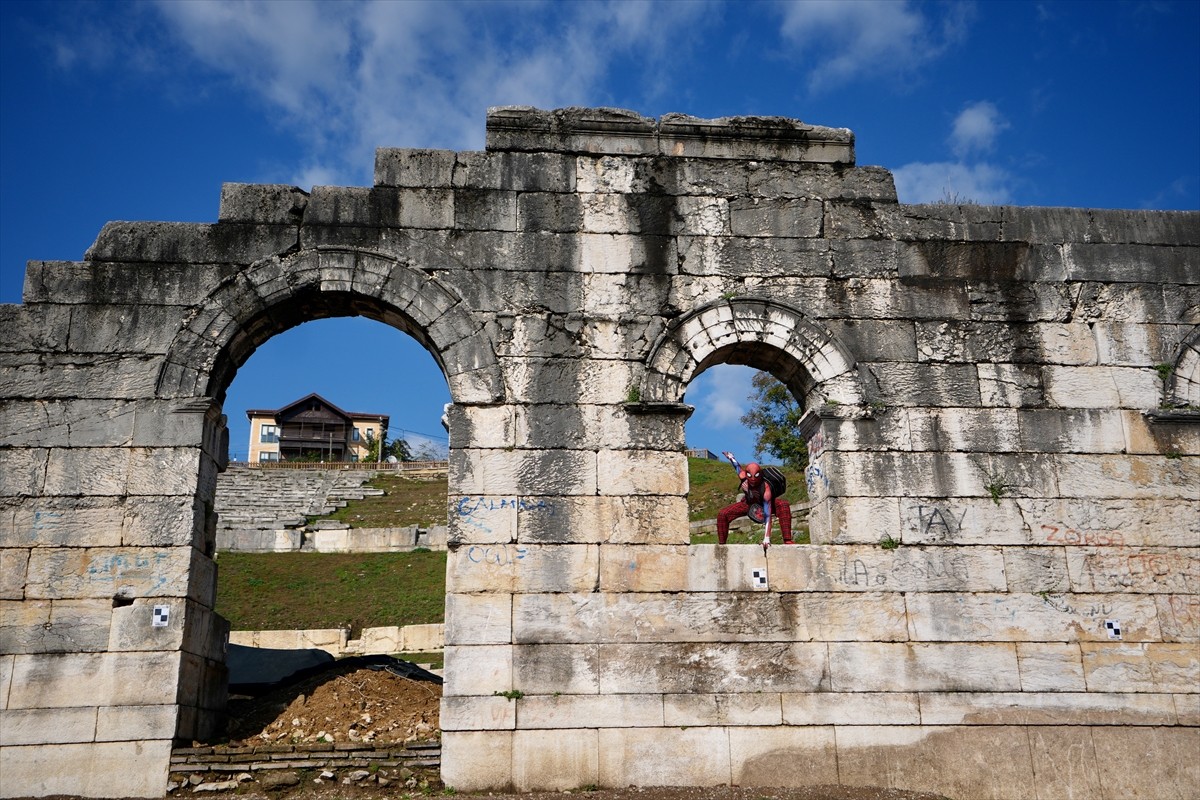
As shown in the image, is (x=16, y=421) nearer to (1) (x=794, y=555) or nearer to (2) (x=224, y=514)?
(1) (x=794, y=555)

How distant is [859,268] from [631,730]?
15.6 ft

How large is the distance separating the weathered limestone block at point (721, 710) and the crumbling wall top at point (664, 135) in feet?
16.7

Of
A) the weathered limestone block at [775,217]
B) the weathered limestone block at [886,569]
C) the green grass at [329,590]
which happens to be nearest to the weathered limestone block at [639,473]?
the weathered limestone block at [886,569]

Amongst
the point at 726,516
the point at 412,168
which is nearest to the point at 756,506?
the point at 726,516

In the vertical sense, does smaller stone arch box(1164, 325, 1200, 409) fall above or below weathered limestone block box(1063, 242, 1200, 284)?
below

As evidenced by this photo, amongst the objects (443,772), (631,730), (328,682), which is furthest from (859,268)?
(328,682)

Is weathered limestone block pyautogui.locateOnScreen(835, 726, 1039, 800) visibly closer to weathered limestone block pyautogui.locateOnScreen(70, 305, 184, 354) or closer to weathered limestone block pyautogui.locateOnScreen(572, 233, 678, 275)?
weathered limestone block pyautogui.locateOnScreen(572, 233, 678, 275)

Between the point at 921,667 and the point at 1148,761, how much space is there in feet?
6.65

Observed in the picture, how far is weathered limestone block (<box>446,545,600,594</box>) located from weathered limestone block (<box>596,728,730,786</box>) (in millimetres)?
1262

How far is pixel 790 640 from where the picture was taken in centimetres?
814

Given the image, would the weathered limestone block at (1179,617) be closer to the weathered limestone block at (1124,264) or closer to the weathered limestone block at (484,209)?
the weathered limestone block at (1124,264)

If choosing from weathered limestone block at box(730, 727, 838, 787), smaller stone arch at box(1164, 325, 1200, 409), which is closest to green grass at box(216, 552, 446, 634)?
weathered limestone block at box(730, 727, 838, 787)

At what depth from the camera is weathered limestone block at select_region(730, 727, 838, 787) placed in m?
7.82

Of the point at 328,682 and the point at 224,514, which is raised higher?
the point at 224,514
